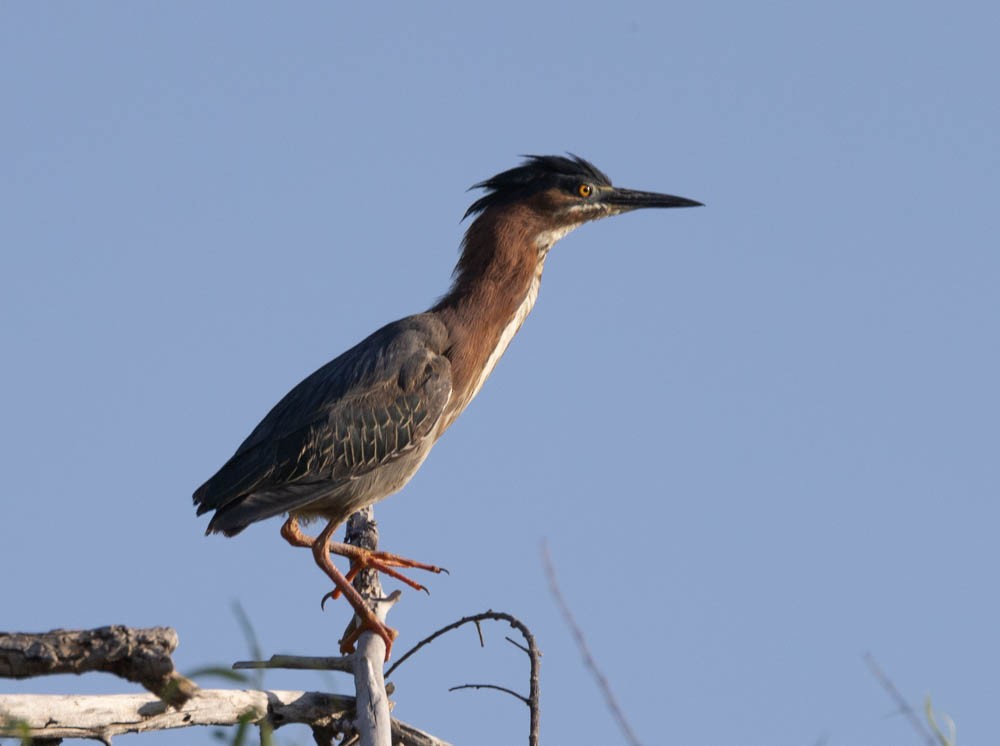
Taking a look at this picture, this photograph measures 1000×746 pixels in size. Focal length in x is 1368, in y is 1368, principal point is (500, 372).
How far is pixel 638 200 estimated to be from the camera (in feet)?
26.4

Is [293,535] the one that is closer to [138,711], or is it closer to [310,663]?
[310,663]

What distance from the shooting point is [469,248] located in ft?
24.8

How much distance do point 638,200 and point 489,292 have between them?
127 centimetres

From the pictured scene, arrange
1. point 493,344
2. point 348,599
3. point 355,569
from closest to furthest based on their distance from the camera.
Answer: point 348,599 < point 355,569 < point 493,344

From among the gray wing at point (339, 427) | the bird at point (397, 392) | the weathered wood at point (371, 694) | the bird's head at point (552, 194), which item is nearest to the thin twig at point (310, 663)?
the weathered wood at point (371, 694)

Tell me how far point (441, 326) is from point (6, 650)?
14.4ft

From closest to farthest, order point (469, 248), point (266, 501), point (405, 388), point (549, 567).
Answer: point (549, 567) < point (266, 501) < point (405, 388) < point (469, 248)

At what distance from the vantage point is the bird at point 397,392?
21.2 ft

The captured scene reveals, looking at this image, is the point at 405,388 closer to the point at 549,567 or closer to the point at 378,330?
the point at 378,330

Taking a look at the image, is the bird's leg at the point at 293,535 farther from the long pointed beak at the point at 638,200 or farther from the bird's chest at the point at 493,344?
the long pointed beak at the point at 638,200

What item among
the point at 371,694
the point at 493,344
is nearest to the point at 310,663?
the point at 371,694

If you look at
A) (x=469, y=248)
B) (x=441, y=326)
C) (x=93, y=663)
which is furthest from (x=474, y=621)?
(x=469, y=248)

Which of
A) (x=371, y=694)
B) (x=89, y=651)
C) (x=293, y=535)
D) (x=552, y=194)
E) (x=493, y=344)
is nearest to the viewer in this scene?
(x=89, y=651)

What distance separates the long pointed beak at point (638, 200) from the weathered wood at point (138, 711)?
159 inches
